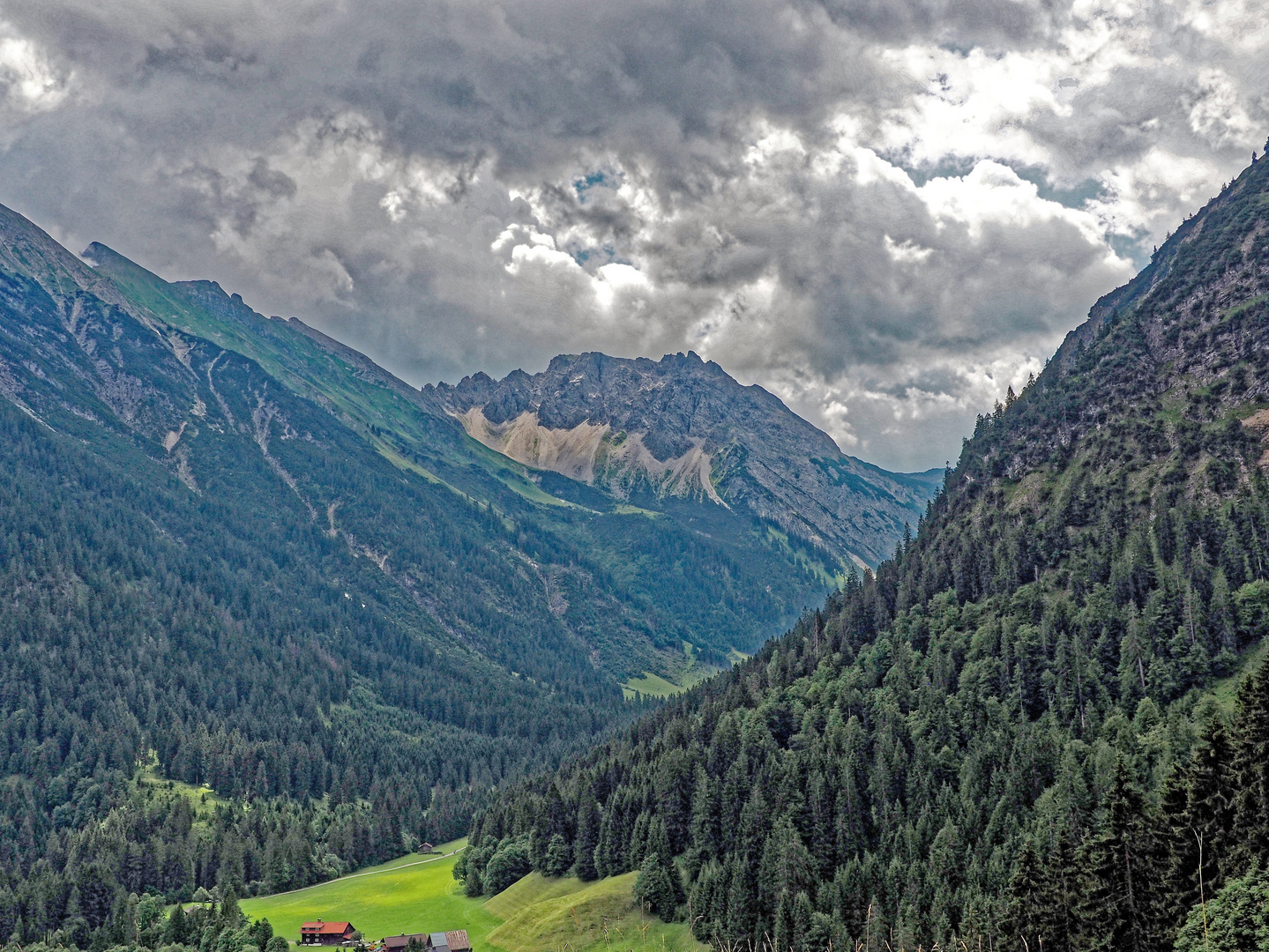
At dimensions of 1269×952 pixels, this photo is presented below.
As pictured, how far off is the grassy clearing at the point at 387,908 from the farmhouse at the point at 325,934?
2889mm

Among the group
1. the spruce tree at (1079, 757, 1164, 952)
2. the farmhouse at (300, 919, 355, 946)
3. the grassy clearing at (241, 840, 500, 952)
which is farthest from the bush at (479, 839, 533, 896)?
the spruce tree at (1079, 757, 1164, 952)

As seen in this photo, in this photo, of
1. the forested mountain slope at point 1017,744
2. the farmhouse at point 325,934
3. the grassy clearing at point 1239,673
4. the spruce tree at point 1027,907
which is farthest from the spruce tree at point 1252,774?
the farmhouse at point 325,934

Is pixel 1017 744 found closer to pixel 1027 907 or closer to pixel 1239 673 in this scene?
pixel 1239 673

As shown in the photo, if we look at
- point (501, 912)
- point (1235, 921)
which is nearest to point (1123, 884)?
point (1235, 921)

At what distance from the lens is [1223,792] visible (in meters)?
69.1

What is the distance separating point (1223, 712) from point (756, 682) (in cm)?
8781

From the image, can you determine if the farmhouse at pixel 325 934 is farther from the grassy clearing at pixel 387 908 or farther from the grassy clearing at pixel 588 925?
the grassy clearing at pixel 588 925

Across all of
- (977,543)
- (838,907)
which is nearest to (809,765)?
(838,907)

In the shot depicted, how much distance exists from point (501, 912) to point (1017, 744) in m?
87.1

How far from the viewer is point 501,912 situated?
499 feet

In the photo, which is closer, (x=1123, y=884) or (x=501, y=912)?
(x=1123, y=884)

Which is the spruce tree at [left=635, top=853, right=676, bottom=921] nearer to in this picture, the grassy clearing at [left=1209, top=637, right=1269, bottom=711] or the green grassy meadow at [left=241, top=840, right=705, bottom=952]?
the green grassy meadow at [left=241, top=840, right=705, bottom=952]

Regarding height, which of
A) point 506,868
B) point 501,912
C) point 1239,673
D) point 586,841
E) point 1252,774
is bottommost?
point 501,912

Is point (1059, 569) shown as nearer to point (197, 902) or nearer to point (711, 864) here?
point (711, 864)
